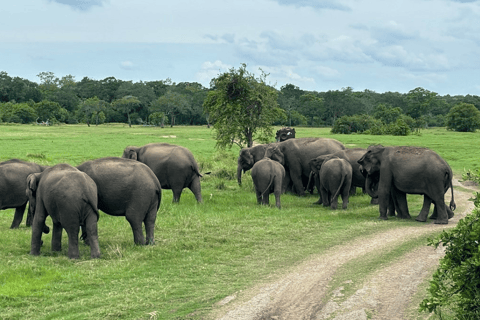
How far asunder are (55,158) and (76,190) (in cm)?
2366

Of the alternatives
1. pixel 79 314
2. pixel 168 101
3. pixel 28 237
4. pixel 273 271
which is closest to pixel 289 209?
pixel 273 271

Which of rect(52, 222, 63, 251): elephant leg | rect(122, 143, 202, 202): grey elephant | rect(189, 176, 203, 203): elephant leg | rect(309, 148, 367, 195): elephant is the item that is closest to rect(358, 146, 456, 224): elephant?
rect(309, 148, 367, 195): elephant

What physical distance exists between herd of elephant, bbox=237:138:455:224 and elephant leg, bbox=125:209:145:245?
19.8ft

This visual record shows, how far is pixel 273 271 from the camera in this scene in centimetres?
933

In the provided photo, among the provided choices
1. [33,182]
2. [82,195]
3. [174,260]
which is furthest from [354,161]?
[33,182]

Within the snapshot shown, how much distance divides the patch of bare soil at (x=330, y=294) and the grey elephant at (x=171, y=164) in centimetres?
741

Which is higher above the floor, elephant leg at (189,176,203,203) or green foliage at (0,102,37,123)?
green foliage at (0,102,37,123)

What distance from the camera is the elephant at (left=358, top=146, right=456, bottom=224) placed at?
13883mm

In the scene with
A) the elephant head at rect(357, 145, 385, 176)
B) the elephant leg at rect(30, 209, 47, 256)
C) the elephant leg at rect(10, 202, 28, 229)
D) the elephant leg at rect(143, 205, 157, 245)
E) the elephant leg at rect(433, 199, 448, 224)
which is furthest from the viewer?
the elephant head at rect(357, 145, 385, 176)

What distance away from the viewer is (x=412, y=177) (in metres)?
14.2

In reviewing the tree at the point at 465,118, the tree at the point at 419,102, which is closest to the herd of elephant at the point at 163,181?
the tree at the point at 465,118

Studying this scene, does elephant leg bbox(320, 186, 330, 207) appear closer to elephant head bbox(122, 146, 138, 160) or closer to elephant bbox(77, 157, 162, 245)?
elephant head bbox(122, 146, 138, 160)

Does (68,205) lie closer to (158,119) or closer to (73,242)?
(73,242)

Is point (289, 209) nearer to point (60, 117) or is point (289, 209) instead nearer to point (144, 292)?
point (144, 292)
